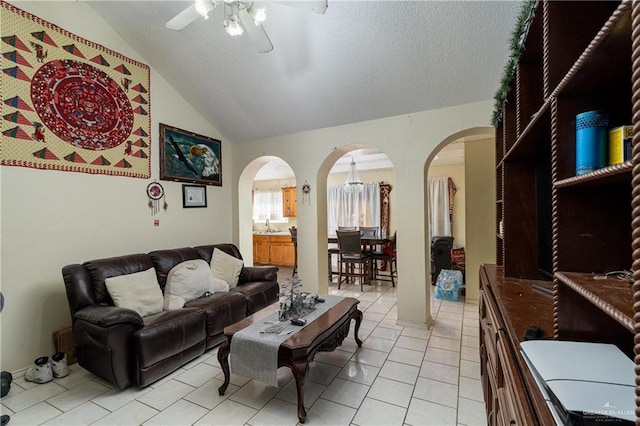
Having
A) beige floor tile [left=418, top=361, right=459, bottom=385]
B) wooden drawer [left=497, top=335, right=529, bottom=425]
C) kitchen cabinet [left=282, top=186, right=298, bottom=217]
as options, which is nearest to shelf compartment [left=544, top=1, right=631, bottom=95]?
wooden drawer [left=497, top=335, right=529, bottom=425]

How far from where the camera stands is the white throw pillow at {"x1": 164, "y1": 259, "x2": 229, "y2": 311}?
2.75 m

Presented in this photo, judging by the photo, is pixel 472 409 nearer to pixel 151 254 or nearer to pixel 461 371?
pixel 461 371

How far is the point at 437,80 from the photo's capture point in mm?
2854

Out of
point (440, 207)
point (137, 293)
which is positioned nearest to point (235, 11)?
point (137, 293)

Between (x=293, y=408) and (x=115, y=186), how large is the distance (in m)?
2.83

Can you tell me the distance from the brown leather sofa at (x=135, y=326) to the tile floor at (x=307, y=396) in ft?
0.53

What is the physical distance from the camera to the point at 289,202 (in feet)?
25.4

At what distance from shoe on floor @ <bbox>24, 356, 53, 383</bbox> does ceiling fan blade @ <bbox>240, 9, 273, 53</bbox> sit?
3084 millimetres

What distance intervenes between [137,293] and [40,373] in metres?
0.89

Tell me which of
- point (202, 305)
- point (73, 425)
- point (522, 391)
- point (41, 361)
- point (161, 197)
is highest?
point (161, 197)

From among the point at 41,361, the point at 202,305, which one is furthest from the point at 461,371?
the point at 41,361

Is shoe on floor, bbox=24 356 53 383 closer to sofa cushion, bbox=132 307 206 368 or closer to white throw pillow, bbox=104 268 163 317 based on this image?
white throw pillow, bbox=104 268 163 317

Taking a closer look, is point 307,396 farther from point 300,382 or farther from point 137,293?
point 137,293

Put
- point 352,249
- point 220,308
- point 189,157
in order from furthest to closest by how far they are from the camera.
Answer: point 352,249
point 189,157
point 220,308
